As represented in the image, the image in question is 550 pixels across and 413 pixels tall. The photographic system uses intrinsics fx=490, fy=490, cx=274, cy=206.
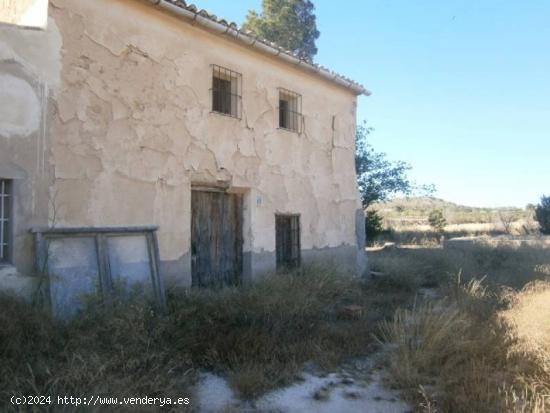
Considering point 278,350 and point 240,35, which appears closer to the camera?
point 278,350

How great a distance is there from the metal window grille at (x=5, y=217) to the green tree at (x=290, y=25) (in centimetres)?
1532

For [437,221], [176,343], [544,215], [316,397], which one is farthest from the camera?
[437,221]

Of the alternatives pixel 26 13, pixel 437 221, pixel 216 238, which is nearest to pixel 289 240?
pixel 216 238

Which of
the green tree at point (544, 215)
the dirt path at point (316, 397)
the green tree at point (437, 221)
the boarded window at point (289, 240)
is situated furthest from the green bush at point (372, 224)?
the dirt path at point (316, 397)

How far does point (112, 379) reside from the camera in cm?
414

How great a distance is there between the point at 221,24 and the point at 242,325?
4.68 metres

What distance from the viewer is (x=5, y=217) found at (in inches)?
222

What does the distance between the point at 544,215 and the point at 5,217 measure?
94.5 feet

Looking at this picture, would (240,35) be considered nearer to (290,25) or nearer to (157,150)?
(157,150)

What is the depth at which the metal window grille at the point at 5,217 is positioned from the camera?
18.4ft

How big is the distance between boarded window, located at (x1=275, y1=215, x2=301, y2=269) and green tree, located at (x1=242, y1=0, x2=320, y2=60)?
37.1 feet

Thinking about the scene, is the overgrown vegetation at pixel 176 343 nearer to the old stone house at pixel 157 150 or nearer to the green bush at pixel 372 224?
the old stone house at pixel 157 150

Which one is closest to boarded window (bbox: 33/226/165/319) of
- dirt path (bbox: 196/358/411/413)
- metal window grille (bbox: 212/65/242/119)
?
dirt path (bbox: 196/358/411/413)

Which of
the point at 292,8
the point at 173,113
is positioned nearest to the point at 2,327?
the point at 173,113
